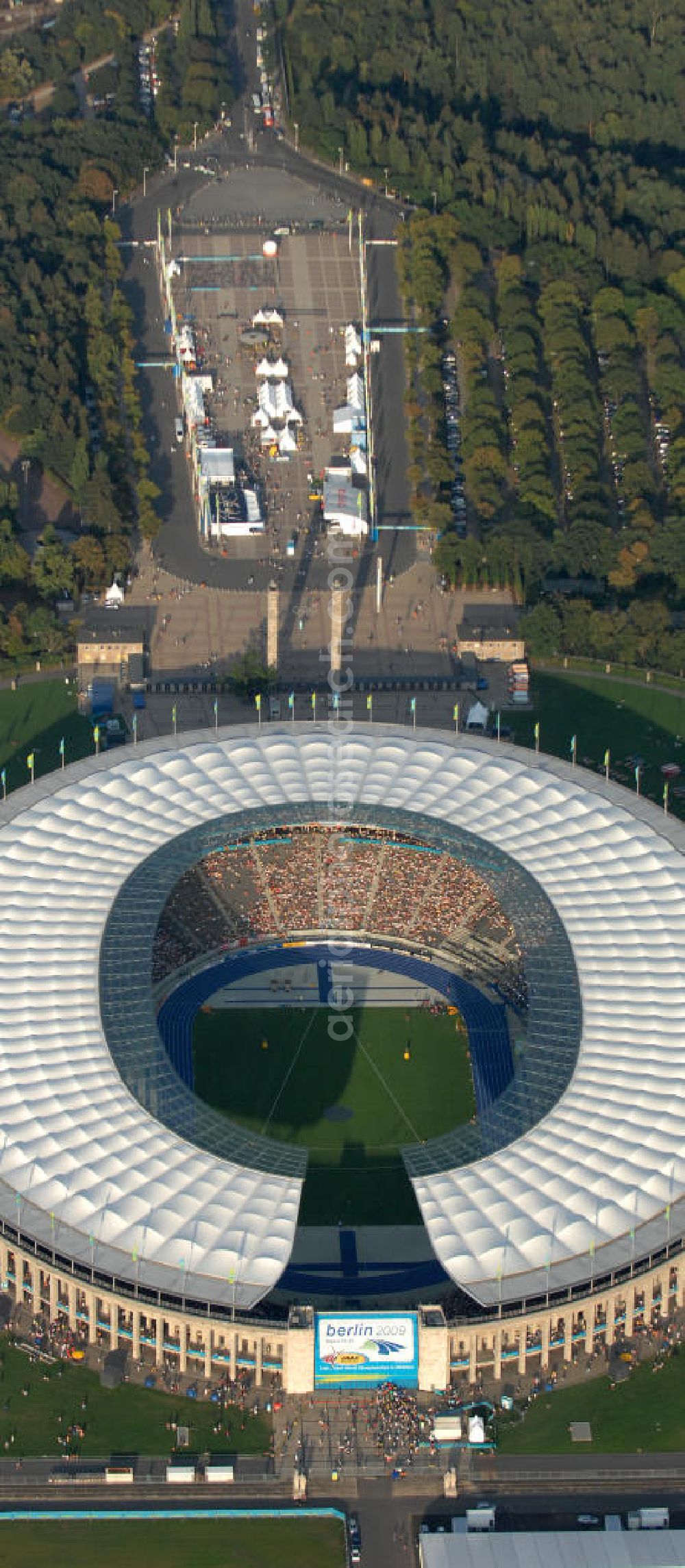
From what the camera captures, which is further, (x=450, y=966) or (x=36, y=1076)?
(x=450, y=966)

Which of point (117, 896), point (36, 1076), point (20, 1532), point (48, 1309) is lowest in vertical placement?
point (20, 1532)

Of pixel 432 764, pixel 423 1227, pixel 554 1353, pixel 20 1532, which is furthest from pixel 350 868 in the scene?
pixel 20 1532

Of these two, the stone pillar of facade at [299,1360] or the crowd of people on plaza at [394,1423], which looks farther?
the stone pillar of facade at [299,1360]

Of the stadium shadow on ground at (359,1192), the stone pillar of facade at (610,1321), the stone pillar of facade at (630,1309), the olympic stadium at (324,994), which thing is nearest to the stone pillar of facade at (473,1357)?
the olympic stadium at (324,994)

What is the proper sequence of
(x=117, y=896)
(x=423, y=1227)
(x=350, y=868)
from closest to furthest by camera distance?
(x=423, y=1227)
(x=117, y=896)
(x=350, y=868)

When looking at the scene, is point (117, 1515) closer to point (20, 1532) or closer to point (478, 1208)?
point (20, 1532)

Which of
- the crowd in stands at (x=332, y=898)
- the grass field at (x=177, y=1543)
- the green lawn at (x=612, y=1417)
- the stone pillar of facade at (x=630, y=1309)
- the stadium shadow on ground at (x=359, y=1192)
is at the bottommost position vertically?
the grass field at (x=177, y=1543)

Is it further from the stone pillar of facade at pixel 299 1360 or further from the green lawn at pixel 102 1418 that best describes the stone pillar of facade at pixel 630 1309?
the green lawn at pixel 102 1418
